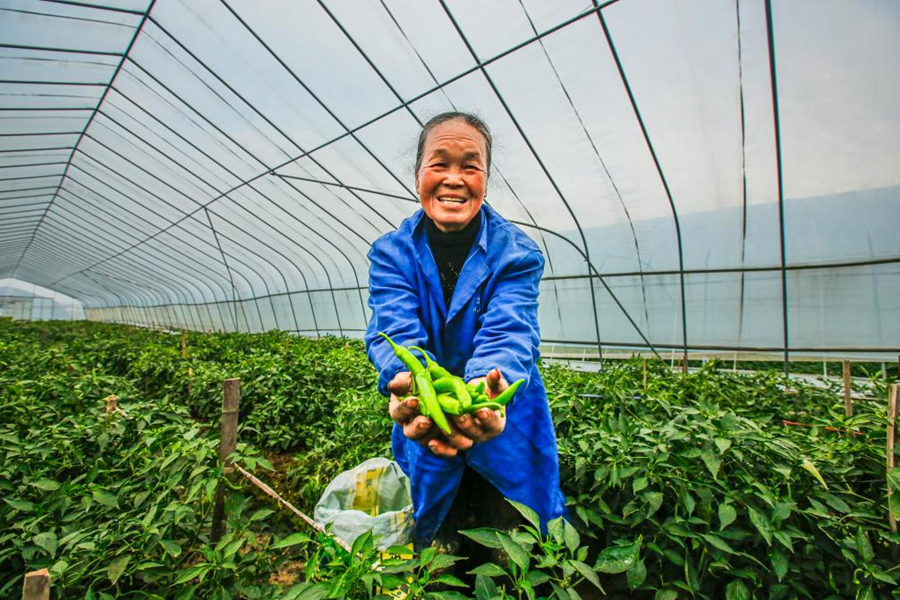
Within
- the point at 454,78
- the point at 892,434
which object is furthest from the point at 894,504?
the point at 454,78

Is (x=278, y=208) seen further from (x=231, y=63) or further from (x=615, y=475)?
(x=615, y=475)

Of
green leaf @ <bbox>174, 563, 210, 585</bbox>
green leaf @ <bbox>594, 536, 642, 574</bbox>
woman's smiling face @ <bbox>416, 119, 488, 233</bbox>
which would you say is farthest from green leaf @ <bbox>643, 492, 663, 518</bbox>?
green leaf @ <bbox>174, 563, 210, 585</bbox>

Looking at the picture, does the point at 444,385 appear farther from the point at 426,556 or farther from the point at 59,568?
the point at 59,568

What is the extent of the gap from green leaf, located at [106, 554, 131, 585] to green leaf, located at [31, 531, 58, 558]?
0.21 metres

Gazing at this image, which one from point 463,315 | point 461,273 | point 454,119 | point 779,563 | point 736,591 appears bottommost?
point 736,591

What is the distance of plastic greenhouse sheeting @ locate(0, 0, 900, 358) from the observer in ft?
17.0

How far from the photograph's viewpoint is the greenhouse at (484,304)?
1.65m

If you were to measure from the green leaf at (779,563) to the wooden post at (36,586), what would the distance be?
227 centimetres

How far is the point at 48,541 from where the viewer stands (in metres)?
1.57

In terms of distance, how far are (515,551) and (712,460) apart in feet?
4.02

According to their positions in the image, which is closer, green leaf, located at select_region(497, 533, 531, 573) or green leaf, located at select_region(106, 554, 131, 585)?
green leaf, located at select_region(497, 533, 531, 573)

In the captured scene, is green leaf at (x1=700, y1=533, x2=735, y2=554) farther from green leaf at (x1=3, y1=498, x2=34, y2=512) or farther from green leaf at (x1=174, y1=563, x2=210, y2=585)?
green leaf at (x1=3, y1=498, x2=34, y2=512)

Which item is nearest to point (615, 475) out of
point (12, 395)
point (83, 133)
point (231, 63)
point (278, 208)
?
point (12, 395)

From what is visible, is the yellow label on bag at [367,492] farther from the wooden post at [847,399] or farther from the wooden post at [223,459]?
the wooden post at [847,399]
